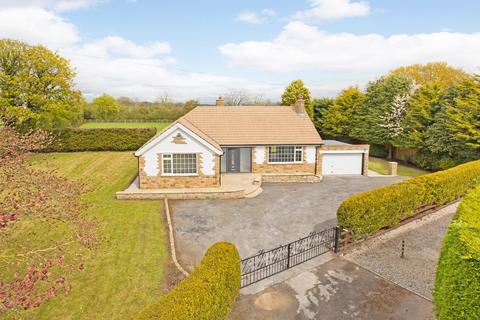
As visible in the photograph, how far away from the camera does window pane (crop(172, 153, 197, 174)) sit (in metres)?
22.5

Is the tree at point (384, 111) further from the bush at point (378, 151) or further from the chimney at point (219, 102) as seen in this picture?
the chimney at point (219, 102)

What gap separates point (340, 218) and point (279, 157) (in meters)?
13.7

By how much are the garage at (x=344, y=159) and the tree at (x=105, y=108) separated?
2588 inches

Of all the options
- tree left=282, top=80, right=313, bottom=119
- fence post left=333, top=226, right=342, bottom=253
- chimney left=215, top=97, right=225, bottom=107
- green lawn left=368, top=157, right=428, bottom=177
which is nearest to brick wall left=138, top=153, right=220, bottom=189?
fence post left=333, top=226, right=342, bottom=253

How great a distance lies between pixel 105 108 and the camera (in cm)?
8212

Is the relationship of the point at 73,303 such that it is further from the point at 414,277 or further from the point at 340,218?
the point at 414,277

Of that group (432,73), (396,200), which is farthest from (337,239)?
(432,73)

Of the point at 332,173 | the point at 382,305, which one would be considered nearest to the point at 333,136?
the point at 332,173

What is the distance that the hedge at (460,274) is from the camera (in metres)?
6.98

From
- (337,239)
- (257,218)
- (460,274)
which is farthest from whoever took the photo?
(257,218)

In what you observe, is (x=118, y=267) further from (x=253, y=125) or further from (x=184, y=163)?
(x=253, y=125)

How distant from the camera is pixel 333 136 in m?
49.7

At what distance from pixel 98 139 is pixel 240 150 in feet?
54.9

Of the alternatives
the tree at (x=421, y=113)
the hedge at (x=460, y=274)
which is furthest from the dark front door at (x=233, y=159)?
the tree at (x=421, y=113)
